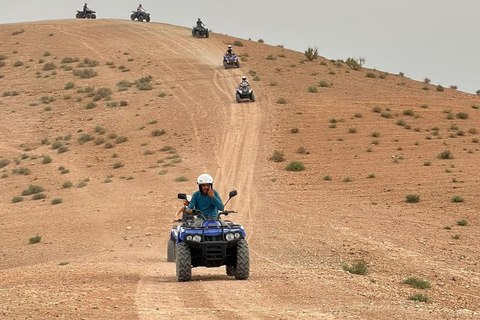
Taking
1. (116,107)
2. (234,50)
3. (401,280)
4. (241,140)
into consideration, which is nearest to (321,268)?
(401,280)

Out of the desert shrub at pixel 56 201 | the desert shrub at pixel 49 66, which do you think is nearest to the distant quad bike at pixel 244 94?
the desert shrub at pixel 49 66

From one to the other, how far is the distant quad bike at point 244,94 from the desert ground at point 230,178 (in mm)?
501

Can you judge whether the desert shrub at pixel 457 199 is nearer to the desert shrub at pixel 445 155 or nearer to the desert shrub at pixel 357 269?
the desert shrub at pixel 445 155

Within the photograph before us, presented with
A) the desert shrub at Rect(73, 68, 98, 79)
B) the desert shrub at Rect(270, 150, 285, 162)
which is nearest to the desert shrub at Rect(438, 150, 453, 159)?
the desert shrub at Rect(270, 150, 285, 162)

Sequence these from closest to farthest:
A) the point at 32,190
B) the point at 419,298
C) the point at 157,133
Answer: the point at 419,298 → the point at 32,190 → the point at 157,133

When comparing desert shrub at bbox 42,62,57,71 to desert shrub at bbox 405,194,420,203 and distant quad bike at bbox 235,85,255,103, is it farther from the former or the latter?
desert shrub at bbox 405,194,420,203

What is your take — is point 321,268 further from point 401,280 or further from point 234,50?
point 234,50

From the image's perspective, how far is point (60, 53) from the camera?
6303 cm

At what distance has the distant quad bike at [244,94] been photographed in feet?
154

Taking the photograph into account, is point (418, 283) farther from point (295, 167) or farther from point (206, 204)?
point (295, 167)

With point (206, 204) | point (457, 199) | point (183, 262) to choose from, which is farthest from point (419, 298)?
point (457, 199)

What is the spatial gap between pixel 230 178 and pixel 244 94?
48.9 feet

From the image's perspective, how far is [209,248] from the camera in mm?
14594

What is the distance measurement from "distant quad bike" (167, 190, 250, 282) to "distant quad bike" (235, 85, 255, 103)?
32264mm
